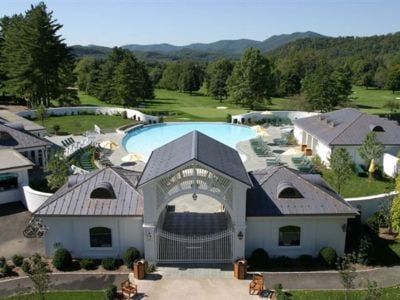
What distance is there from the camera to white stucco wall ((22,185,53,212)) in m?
27.1

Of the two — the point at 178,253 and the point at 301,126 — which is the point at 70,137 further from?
the point at 178,253

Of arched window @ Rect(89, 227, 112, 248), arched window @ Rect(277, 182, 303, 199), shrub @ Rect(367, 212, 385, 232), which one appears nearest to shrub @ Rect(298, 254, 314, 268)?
arched window @ Rect(277, 182, 303, 199)

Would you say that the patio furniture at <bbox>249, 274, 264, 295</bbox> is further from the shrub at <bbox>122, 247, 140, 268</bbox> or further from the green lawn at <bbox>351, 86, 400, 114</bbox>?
the green lawn at <bbox>351, 86, 400, 114</bbox>

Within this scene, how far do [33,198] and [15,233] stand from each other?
Answer: 3.10 metres

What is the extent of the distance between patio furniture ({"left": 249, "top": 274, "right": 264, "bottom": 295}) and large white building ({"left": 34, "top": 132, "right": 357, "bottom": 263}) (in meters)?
2.29

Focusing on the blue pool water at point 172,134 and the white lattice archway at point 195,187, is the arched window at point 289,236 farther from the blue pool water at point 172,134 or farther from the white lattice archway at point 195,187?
the blue pool water at point 172,134

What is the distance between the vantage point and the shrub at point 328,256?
21109 millimetres

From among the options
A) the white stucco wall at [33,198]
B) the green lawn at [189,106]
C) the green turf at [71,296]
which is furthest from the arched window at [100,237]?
the green lawn at [189,106]

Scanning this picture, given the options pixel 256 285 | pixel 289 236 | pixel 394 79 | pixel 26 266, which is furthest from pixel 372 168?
pixel 394 79

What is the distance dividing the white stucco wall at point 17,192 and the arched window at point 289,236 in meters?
18.4

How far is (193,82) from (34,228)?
8981cm

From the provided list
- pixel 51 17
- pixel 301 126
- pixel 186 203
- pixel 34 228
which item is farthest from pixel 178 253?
pixel 51 17

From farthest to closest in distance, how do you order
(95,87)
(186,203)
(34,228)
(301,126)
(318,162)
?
(95,87) → (301,126) → (318,162) → (186,203) → (34,228)

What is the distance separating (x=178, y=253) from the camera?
21.6 metres
